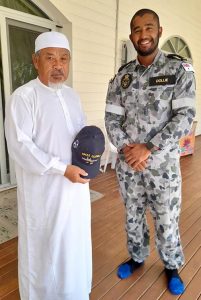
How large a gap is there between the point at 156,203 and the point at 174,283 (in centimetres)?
58

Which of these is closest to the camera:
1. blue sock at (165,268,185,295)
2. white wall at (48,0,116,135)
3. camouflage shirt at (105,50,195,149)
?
camouflage shirt at (105,50,195,149)

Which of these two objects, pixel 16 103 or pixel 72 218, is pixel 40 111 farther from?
pixel 72 218

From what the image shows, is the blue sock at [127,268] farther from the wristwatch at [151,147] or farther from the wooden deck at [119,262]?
the wristwatch at [151,147]

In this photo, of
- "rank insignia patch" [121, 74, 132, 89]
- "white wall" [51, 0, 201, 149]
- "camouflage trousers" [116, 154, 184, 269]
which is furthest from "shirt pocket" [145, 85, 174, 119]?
"white wall" [51, 0, 201, 149]

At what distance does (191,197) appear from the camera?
323 centimetres

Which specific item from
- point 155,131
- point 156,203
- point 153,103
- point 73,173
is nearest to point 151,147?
point 155,131

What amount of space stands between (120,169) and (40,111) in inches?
28.1

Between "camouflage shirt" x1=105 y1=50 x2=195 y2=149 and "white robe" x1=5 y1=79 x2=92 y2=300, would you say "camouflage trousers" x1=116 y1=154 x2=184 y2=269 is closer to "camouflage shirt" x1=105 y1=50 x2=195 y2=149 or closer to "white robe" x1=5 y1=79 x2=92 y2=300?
"camouflage shirt" x1=105 y1=50 x2=195 y2=149

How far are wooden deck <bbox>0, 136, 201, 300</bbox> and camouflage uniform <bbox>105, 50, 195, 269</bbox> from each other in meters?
0.20

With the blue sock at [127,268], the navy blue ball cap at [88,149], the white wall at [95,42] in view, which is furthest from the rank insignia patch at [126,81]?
the white wall at [95,42]

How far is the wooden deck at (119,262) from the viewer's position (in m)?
1.71

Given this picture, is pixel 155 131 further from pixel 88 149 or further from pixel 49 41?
pixel 49 41

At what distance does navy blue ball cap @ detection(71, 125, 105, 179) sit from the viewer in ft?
4.16

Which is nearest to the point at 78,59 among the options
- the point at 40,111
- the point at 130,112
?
the point at 130,112
